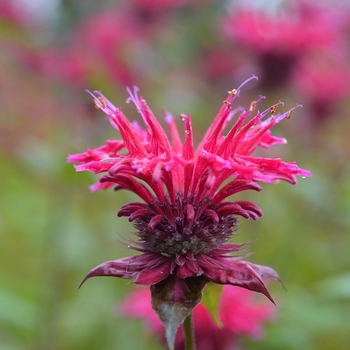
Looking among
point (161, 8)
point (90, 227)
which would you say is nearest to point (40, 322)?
point (90, 227)

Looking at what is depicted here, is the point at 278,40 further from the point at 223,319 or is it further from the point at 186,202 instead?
the point at 186,202

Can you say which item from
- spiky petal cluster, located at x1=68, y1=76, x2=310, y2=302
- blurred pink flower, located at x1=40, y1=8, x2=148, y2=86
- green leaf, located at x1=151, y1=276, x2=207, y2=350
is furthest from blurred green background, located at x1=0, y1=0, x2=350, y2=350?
green leaf, located at x1=151, y1=276, x2=207, y2=350

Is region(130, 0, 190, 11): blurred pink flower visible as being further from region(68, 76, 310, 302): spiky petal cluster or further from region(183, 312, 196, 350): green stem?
region(183, 312, 196, 350): green stem

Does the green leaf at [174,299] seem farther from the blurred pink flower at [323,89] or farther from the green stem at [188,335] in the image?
the blurred pink flower at [323,89]

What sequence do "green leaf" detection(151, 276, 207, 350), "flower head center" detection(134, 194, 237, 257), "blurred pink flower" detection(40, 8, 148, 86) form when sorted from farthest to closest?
"blurred pink flower" detection(40, 8, 148, 86) < "flower head center" detection(134, 194, 237, 257) < "green leaf" detection(151, 276, 207, 350)

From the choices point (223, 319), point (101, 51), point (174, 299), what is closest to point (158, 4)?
point (101, 51)

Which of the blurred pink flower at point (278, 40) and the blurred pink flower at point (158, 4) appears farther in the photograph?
the blurred pink flower at point (158, 4)

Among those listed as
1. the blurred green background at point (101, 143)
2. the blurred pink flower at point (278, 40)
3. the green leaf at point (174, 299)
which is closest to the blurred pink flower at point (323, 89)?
the blurred green background at point (101, 143)
